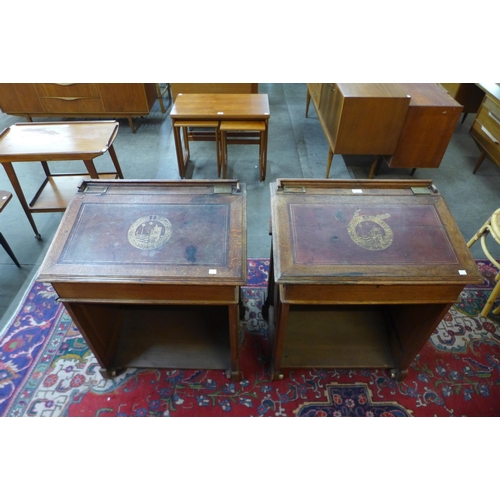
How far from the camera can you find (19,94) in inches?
144

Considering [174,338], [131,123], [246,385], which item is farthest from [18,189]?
[246,385]

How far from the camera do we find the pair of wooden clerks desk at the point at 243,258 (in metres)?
1.32

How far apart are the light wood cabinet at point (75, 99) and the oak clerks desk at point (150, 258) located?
2540mm

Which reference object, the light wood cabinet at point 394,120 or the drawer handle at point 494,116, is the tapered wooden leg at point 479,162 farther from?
the light wood cabinet at point 394,120

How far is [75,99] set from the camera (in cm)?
374

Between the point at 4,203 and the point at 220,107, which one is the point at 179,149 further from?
the point at 4,203

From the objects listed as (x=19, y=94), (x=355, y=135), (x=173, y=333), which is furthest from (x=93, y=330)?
(x=19, y=94)

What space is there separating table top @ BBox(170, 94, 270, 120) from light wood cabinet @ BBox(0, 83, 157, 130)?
87 cm

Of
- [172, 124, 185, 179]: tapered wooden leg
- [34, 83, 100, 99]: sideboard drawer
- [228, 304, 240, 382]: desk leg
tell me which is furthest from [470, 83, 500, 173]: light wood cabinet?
[34, 83, 100, 99]: sideboard drawer

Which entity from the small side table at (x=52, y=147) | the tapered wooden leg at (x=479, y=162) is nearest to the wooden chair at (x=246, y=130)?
the small side table at (x=52, y=147)

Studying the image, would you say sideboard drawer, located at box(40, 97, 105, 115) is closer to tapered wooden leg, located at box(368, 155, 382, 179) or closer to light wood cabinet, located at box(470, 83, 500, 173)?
tapered wooden leg, located at box(368, 155, 382, 179)

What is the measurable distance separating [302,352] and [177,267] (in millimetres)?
968

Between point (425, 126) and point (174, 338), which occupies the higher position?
point (425, 126)

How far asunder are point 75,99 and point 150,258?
3.29 meters
